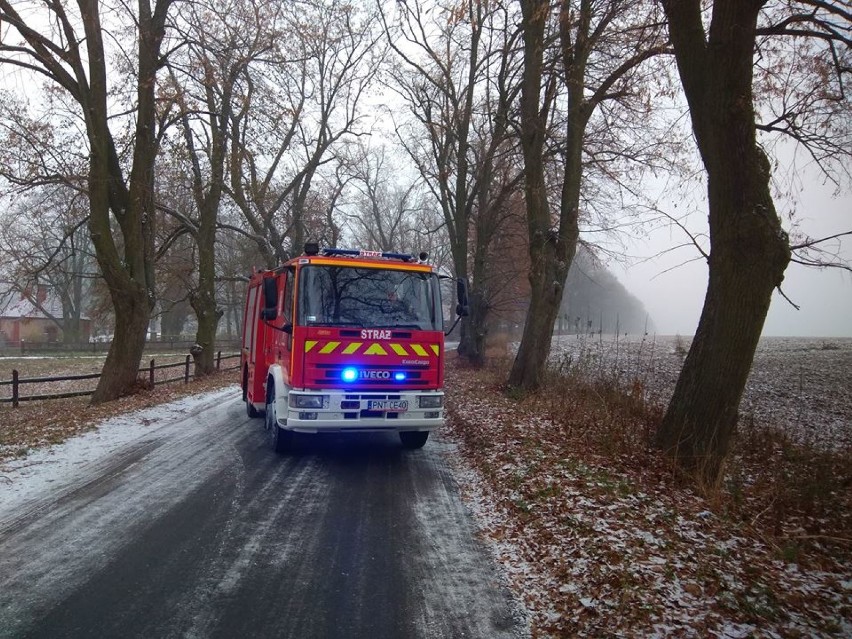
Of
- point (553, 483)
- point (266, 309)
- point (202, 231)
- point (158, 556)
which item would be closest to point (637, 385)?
point (553, 483)

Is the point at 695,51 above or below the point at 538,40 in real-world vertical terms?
below

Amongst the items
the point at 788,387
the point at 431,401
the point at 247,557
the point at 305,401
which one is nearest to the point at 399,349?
the point at 431,401

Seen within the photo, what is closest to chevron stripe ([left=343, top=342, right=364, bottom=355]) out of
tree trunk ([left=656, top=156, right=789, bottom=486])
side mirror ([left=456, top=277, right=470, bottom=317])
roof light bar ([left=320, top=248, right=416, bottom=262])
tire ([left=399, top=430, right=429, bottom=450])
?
roof light bar ([left=320, top=248, right=416, bottom=262])

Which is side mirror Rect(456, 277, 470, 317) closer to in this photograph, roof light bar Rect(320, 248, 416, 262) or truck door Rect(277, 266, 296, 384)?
roof light bar Rect(320, 248, 416, 262)

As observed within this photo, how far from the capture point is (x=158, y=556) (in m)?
5.12

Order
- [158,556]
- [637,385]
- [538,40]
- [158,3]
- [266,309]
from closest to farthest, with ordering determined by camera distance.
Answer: [158,556], [266,309], [637,385], [538,40], [158,3]

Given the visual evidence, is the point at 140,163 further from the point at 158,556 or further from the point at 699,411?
the point at 699,411

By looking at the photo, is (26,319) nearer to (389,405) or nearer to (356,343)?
(356,343)

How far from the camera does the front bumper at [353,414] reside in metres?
8.27

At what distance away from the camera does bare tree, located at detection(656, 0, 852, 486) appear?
668 cm

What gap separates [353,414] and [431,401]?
3.78 ft

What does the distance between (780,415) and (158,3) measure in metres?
17.4

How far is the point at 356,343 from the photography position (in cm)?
849

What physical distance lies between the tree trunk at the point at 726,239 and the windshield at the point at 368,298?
367 centimetres
